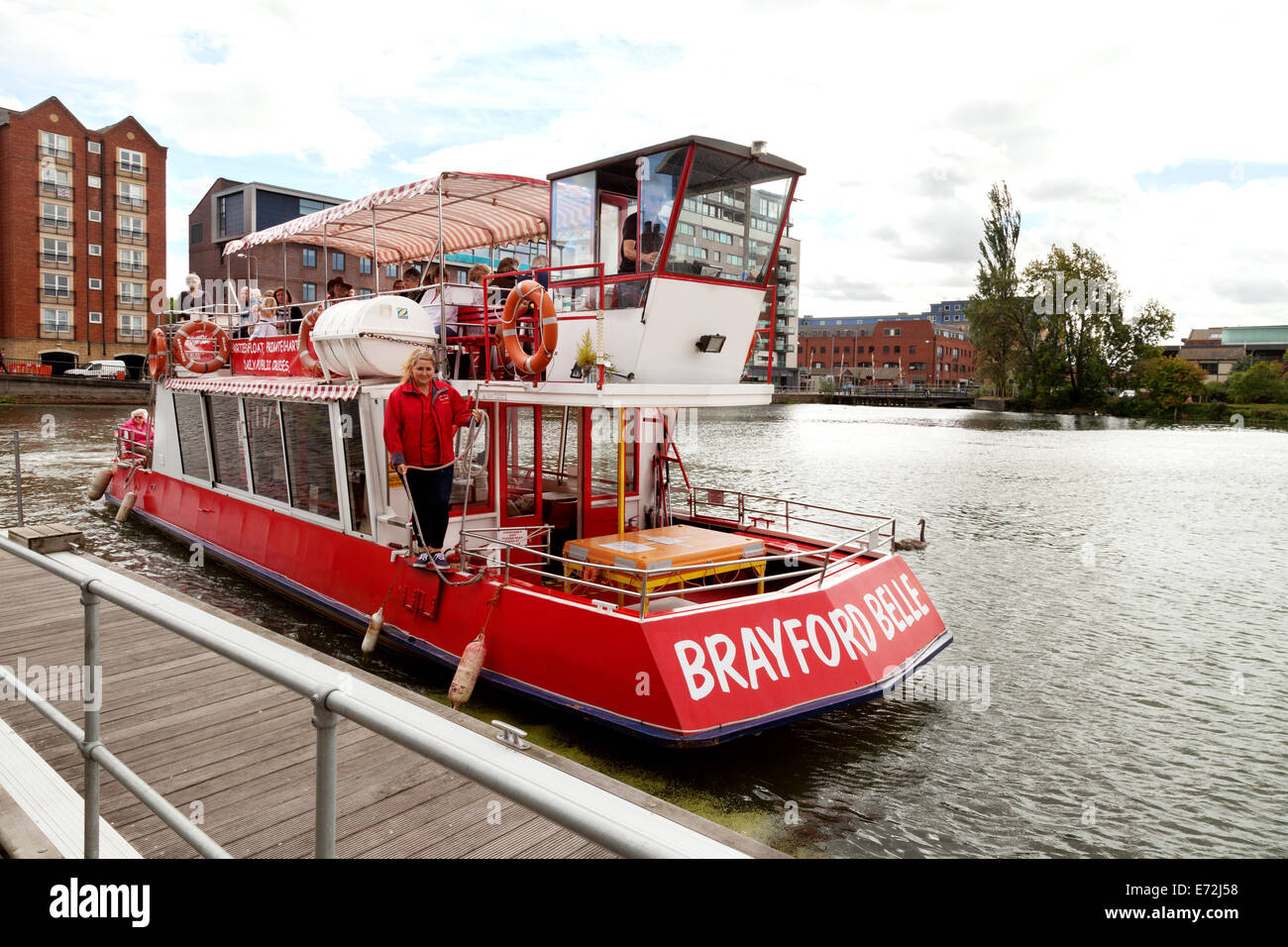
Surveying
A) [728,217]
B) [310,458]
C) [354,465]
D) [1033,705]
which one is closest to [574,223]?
[728,217]

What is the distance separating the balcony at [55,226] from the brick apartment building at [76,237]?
7 centimetres

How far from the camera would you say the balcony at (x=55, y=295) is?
205 feet

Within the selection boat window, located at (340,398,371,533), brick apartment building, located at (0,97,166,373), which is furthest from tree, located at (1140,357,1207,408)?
boat window, located at (340,398,371,533)

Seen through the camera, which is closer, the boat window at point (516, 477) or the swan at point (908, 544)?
the boat window at point (516, 477)

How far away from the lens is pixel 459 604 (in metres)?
9.37

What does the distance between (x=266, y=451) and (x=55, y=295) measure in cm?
6390

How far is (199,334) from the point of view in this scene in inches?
618

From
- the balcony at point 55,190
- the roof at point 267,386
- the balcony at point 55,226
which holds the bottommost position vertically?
the roof at point 267,386

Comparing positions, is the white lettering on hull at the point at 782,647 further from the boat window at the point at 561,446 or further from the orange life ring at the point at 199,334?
the orange life ring at the point at 199,334

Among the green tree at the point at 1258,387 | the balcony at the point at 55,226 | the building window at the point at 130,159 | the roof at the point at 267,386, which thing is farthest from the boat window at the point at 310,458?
the green tree at the point at 1258,387

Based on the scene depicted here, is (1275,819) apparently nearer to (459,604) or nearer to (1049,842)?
(1049,842)

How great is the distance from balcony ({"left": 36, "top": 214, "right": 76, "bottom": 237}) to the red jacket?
69.3 metres

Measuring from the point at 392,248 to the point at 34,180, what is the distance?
205ft

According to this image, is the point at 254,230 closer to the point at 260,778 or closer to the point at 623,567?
the point at 623,567
